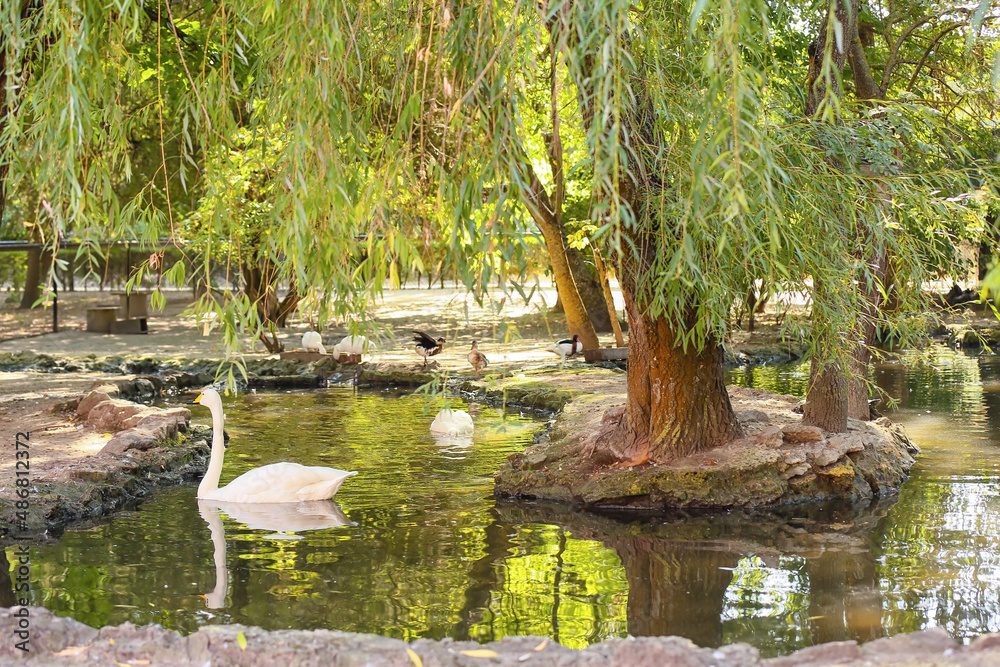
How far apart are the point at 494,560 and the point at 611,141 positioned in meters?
3.78

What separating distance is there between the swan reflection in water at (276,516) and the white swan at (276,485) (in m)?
0.06

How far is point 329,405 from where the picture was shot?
13.4m

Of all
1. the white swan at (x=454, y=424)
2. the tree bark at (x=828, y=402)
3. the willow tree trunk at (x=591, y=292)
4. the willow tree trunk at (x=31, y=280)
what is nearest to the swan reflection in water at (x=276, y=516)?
the white swan at (x=454, y=424)

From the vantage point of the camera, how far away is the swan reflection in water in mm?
7367

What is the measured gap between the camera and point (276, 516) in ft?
26.0

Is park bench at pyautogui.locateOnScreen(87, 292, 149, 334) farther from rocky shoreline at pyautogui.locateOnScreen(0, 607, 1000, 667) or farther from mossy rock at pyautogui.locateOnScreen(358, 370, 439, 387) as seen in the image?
rocky shoreline at pyautogui.locateOnScreen(0, 607, 1000, 667)

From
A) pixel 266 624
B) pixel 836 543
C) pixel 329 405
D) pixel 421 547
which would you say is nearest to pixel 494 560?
pixel 421 547

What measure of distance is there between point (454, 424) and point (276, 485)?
2984 millimetres

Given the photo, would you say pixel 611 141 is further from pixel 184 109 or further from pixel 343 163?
pixel 184 109

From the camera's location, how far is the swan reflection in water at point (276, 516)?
737 cm

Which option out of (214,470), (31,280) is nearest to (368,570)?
(214,470)

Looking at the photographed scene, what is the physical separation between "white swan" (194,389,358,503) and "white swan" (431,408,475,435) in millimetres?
2641

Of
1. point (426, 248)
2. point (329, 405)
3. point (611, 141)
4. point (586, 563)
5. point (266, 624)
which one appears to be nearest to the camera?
point (611, 141)

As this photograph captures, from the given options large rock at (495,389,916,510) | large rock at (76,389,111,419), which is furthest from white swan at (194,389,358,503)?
large rock at (76,389,111,419)
